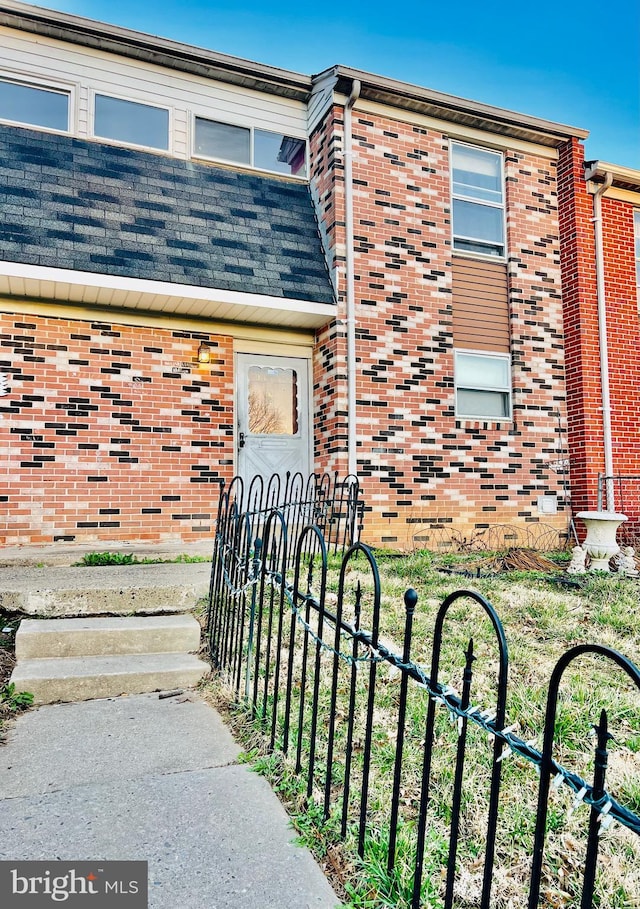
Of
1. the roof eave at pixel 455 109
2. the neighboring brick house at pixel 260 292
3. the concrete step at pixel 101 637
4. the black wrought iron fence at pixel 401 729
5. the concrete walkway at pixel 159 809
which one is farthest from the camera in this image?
the roof eave at pixel 455 109

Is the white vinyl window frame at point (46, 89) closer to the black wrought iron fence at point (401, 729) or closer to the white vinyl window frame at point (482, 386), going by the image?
the white vinyl window frame at point (482, 386)

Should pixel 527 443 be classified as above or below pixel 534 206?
below

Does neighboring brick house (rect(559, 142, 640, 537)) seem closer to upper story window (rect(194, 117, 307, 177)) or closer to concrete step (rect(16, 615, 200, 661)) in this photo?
upper story window (rect(194, 117, 307, 177))

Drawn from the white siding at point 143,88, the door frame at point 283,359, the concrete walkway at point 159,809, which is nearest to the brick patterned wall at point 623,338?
the door frame at point 283,359

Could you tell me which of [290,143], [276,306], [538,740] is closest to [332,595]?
[538,740]

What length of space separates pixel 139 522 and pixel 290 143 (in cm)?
572

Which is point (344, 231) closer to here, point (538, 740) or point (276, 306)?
point (276, 306)

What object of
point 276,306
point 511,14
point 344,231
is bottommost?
point 276,306

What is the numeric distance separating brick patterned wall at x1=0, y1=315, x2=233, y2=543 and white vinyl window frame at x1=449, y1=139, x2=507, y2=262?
371 cm

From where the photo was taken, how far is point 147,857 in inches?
77.2

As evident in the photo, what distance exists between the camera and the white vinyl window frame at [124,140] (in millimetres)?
7789

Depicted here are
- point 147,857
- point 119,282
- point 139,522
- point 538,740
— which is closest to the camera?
point 147,857

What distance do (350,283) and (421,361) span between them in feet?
4.53

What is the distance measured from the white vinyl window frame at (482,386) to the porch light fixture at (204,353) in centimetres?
334
